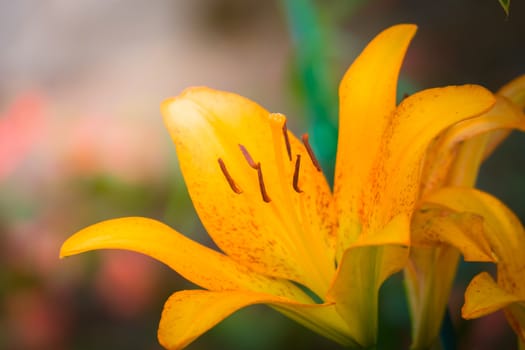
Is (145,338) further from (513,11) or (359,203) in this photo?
(513,11)

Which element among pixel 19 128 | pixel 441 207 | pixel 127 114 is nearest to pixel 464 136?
pixel 441 207

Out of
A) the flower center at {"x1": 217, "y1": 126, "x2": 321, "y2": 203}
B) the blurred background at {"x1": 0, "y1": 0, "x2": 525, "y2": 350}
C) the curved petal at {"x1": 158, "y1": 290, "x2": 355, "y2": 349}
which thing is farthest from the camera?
the blurred background at {"x1": 0, "y1": 0, "x2": 525, "y2": 350}

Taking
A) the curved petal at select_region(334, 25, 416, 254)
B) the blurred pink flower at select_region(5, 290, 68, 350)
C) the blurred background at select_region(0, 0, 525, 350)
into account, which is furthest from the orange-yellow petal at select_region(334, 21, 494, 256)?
the blurred pink flower at select_region(5, 290, 68, 350)

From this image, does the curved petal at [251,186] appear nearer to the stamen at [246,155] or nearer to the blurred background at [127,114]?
the stamen at [246,155]

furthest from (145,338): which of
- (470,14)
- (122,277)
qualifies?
(470,14)

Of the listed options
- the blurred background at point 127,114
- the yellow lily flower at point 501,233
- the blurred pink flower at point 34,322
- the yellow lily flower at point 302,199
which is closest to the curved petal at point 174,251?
the yellow lily flower at point 302,199

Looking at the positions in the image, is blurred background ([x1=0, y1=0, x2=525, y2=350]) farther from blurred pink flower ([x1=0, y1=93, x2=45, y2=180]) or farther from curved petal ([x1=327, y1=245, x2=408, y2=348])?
curved petal ([x1=327, y1=245, x2=408, y2=348])
